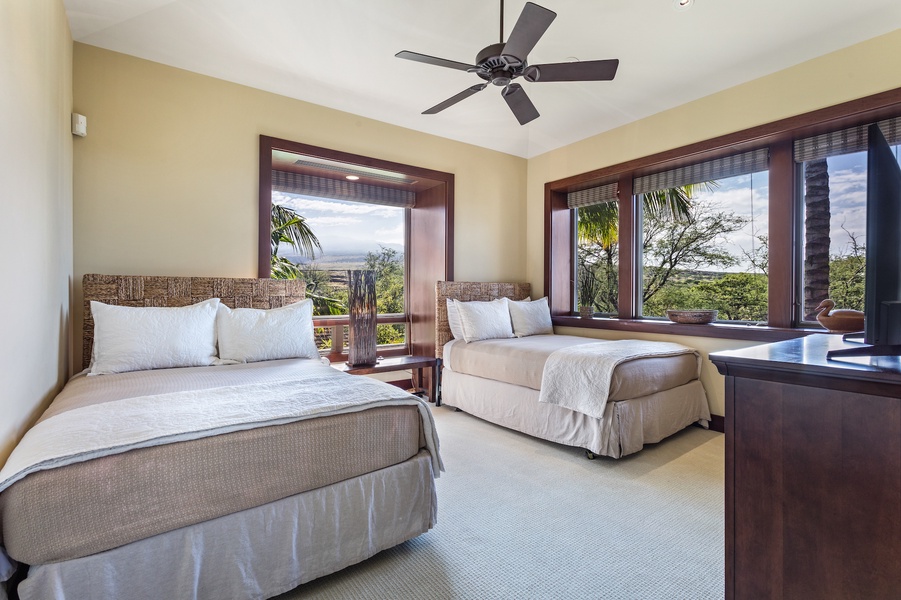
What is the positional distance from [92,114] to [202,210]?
84 cm

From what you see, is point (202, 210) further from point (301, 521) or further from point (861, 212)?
point (861, 212)

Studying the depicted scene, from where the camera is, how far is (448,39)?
2.91 metres

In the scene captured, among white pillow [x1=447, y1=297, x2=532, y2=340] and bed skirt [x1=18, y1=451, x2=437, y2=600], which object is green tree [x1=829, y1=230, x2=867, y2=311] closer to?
white pillow [x1=447, y1=297, x2=532, y2=340]

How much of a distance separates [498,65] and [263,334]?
2191 millimetres

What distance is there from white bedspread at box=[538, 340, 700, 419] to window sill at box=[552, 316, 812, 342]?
39 cm

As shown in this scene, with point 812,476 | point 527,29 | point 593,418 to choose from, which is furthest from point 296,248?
point 812,476

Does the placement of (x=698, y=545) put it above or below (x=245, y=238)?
below

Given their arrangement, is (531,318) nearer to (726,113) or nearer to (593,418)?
(593,418)

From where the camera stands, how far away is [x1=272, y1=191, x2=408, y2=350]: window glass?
13.8 feet

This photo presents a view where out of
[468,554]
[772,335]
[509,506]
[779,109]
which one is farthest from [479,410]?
[779,109]

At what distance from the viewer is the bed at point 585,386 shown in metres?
2.84

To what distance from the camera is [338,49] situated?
306 centimetres

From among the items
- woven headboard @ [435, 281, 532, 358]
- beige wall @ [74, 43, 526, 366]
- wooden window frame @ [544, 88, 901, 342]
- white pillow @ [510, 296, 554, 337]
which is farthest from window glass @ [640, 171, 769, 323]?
beige wall @ [74, 43, 526, 366]

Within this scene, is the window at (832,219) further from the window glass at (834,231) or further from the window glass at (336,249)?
the window glass at (336,249)
